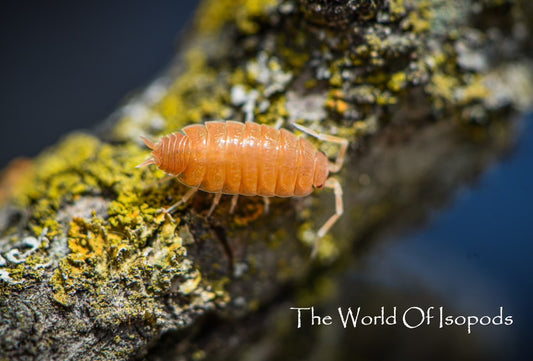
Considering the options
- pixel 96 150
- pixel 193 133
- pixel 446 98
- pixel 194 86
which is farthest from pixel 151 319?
pixel 446 98

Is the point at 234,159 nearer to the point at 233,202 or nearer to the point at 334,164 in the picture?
the point at 233,202

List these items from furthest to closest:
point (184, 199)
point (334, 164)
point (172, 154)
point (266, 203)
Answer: point (334, 164) < point (266, 203) < point (184, 199) < point (172, 154)

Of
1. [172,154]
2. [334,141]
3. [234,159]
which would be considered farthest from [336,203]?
[172,154]

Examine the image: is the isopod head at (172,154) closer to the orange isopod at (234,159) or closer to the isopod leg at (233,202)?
the orange isopod at (234,159)

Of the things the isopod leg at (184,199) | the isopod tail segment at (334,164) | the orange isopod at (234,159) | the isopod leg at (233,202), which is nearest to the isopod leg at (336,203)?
the isopod tail segment at (334,164)

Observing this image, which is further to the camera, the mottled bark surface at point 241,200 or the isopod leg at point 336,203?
the isopod leg at point 336,203

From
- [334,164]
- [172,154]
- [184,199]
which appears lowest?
[184,199]
